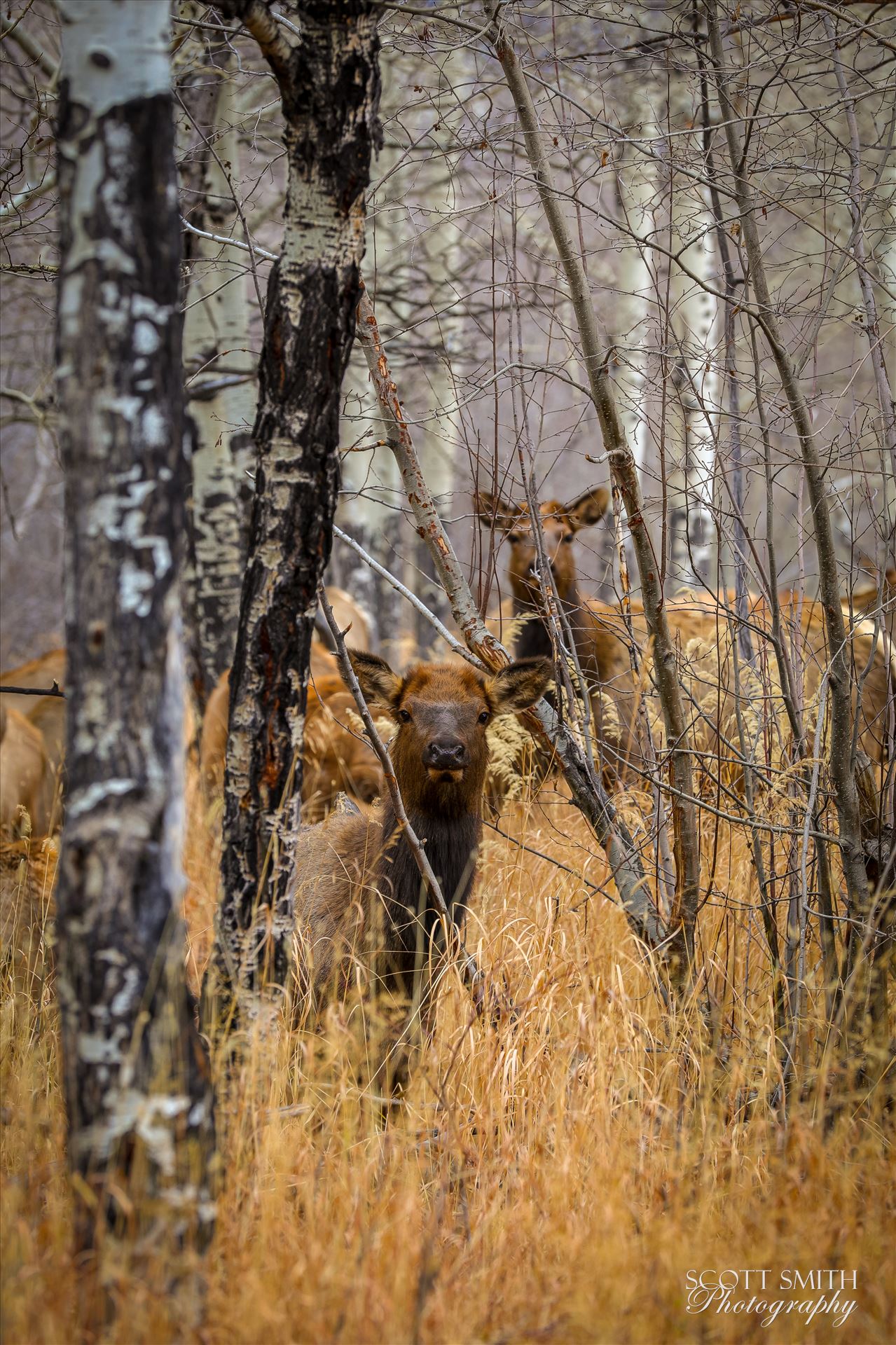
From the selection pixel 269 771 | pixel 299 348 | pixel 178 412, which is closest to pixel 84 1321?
pixel 269 771

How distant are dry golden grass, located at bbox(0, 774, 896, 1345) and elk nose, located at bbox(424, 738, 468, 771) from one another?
2.82ft

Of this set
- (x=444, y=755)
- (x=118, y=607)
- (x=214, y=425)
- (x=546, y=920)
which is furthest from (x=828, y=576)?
(x=214, y=425)

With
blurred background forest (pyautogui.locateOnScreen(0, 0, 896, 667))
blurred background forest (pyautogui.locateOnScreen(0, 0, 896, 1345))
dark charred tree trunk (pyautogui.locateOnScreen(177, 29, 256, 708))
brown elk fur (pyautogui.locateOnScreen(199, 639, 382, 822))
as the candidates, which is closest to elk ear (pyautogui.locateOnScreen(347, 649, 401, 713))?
blurred background forest (pyautogui.locateOnScreen(0, 0, 896, 1345))

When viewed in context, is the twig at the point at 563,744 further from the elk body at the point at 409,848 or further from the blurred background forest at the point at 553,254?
the elk body at the point at 409,848

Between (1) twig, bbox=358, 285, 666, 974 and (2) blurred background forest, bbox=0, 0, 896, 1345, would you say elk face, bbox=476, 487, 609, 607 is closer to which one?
(2) blurred background forest, bbox=0, 0, 896, 1345

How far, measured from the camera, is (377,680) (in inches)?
194

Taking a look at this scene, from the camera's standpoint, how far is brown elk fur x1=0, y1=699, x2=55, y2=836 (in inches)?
328

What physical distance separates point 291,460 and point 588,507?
222 inches

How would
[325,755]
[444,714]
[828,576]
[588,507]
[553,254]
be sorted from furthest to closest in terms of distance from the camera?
[553,254], [588,507], [325,755], [444,714], [828,576]

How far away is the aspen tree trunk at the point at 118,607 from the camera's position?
2252 mm

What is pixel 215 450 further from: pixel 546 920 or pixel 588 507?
pixel 546 920

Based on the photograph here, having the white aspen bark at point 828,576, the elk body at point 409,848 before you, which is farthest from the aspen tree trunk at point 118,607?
the white aspen bark at point 828,576

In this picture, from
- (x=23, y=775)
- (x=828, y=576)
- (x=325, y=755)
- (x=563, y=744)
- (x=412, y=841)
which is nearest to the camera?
(x=828, y=576)

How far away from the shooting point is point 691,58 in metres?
9.06
